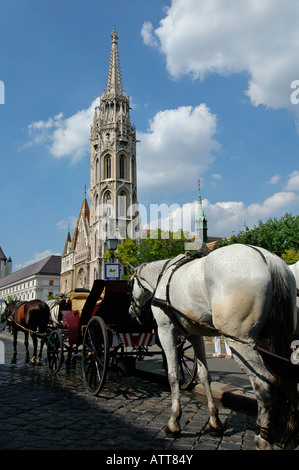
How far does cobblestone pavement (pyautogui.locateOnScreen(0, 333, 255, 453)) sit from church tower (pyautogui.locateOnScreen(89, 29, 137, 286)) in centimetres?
5397

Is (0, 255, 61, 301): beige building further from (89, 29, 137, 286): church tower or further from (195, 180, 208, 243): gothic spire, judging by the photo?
(195, 180, 208, 243): gothic spire

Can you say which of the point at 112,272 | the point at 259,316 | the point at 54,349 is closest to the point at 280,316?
the point at 259,316

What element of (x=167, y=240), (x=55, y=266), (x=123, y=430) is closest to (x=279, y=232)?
(x=167, y=240)

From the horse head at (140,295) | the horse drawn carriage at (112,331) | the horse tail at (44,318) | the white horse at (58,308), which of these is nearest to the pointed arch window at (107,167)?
the white horse at (58,308)

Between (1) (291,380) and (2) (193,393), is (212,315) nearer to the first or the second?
(1) (291,380)

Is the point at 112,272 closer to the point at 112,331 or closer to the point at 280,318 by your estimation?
the point at 112,331

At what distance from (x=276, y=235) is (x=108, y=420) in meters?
28.2

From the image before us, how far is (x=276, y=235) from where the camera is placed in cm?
3053

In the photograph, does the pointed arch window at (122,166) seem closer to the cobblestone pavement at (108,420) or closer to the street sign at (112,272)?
the street sign at (112,272)

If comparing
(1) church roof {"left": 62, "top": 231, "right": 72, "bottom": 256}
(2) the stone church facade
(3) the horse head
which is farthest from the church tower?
(3) the horse head

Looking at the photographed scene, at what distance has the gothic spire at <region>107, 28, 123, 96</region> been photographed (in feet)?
233

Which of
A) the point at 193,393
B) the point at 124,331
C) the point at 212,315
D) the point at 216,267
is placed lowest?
the point at 193,393

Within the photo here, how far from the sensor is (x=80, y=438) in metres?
3.95
